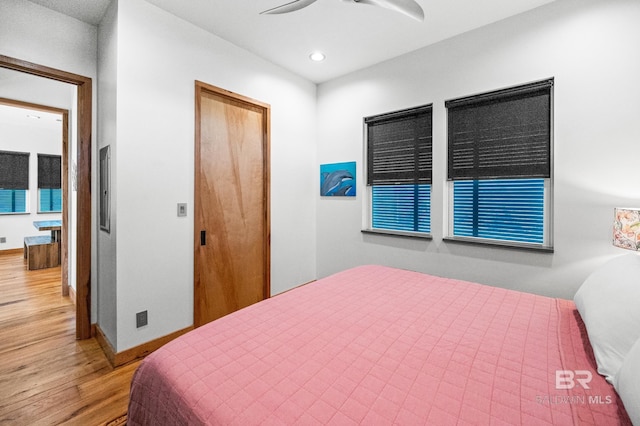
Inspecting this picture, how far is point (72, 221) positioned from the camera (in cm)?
334

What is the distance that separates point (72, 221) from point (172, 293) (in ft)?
6.47

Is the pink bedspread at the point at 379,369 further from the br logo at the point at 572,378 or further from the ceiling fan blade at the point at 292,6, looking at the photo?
the ceiling fan blade at the point at 292,6

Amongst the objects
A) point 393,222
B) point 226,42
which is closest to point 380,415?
point 393,222

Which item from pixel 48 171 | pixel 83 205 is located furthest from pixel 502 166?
pixel 48 171

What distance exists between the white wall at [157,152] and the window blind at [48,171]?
594 cm

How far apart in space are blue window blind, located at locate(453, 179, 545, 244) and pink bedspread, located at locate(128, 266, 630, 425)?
0.99 m

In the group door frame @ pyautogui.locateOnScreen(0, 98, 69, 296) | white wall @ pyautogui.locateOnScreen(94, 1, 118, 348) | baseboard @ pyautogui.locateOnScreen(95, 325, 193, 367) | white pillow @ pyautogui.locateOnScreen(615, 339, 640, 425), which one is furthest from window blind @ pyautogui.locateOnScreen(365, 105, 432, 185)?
door frame @ pyautogui.locateOnScreen(0, 98, 69, 296)

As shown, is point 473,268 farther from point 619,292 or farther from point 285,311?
point 285,311

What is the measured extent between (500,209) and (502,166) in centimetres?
38

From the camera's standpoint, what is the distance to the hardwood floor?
167cm

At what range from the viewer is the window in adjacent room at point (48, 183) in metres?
6.12

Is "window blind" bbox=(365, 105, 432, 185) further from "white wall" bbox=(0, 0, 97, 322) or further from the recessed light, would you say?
"white wall" bbox=(0, 0, 97, 322)

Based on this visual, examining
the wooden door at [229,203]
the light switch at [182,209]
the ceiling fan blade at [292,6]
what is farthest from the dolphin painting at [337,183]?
the ceiling fan blade at [292,6]

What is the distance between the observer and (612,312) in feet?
3.59
